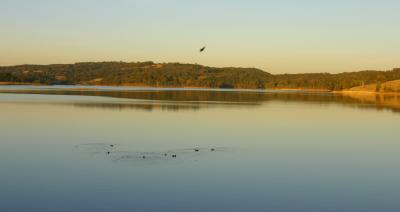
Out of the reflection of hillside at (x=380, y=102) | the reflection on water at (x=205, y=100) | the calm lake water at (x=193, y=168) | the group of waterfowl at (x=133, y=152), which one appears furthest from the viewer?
the reflection of hillside at (x=380, y=102)

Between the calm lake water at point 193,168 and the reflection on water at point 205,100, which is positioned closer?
the calm lake water at point 193,168

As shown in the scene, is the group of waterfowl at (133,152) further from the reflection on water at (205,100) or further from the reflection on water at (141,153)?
the reflection on water at (205,100)

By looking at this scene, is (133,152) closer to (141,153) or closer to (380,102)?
(141,153)

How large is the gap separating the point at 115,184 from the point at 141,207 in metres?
2.20

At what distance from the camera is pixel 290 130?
27266 mm

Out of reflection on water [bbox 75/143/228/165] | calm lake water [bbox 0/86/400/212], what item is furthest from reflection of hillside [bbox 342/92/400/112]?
reflection on water [bbox 75/143/228/165]

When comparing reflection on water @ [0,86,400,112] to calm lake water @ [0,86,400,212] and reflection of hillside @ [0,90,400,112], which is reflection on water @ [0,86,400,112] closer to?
reflection of hillside @ [0,90,400,112]

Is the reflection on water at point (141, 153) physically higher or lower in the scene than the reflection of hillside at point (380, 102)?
higher

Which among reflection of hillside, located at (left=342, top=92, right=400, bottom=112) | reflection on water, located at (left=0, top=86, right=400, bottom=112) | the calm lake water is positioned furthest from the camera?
reflection of hillside, located at (left=342, top=92, right=400, bottom=112)

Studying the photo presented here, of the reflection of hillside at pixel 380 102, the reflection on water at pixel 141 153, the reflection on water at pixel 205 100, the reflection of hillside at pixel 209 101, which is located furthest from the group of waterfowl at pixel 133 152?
the reflection of hillside at pixel 380 102

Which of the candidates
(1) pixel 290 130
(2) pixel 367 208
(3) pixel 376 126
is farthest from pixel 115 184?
(3) pixel 376 126

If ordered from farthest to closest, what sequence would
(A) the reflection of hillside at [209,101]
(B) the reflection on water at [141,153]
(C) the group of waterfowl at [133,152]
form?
(A) the reflection of hillside at [209,101] < (C) the group of waterfowl at [133,152] < (B) the reflection on water at [141,153]

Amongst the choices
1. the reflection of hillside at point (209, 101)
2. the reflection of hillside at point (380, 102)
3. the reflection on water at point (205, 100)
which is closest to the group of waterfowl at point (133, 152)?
the reflection on water at point (205, 100)

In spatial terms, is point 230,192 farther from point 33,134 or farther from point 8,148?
point 33,134
